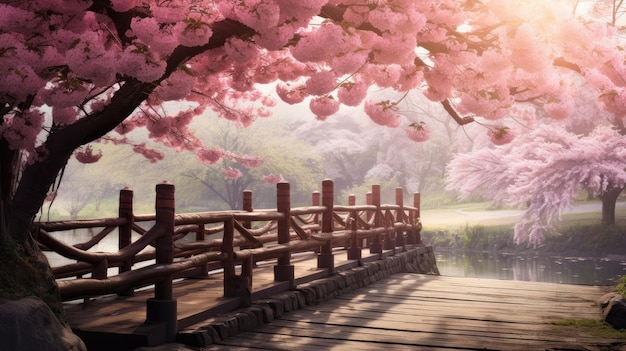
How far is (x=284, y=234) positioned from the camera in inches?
390

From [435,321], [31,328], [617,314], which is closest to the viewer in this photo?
[31,328]

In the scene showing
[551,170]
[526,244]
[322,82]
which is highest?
[322,82]

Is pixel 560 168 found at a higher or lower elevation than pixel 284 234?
higher

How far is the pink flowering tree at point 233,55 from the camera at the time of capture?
604 centimetres

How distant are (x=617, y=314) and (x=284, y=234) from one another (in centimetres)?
476

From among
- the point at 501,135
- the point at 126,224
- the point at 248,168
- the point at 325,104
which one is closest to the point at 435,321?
the point at 501,135

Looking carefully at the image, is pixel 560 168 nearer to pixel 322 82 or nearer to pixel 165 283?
pixel 322 82

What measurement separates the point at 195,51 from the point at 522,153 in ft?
79.6

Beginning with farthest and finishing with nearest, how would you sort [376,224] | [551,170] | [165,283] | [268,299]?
[551,170], [376,224], [268,299], [165,283]

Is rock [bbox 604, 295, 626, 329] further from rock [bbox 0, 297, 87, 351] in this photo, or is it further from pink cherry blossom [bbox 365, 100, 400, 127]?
rock [bbox 0, 297, 87, 351]

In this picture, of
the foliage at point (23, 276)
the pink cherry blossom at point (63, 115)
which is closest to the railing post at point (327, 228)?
the pink cherry blossom at point (63, 115)

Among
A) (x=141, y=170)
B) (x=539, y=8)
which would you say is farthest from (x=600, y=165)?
(x=141, y=170)

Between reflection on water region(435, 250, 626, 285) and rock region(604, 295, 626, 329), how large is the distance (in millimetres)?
12644

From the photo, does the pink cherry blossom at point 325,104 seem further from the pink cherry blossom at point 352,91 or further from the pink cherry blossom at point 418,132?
the pink cherry blossom at point 418,132
